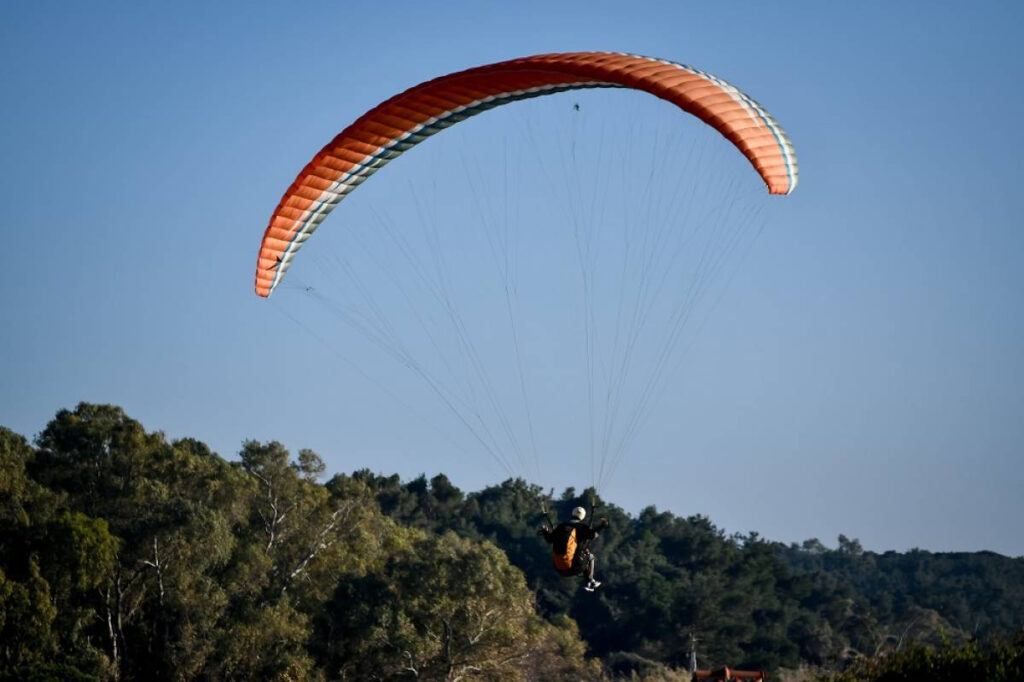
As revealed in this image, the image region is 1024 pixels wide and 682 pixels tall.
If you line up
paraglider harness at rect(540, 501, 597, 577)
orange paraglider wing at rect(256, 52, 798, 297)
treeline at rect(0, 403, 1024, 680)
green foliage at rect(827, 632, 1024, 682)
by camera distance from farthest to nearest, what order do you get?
treeline at rect(0, 403, 1024, 680), green foliage at rect(827, 632, 1024, 682), orange paraglider wing at rect(256, 52, 798, 297), paraglider harness at rect(540, 501, 597, 577)

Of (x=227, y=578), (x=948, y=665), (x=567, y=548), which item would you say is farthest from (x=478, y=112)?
(x=227, y=578)

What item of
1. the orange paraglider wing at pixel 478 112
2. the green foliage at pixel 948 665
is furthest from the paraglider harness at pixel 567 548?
the green foliage at pixel 948 665

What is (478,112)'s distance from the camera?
27109mm

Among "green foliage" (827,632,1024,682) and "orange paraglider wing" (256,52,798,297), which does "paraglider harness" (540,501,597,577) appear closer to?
"orange paraglider wing" (256,52,798,297)

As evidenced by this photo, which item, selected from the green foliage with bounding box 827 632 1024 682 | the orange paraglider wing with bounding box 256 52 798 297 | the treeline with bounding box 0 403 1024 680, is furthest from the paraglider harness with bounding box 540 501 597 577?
the treeline with bounding box 0 403 1024 680

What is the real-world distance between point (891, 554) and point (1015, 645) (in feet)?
397

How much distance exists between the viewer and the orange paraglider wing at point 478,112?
24.6 metres

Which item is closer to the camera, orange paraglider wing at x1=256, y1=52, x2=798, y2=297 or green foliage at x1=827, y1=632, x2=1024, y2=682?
orange paraglider wing at x1=256, y1=52, x2=798, y2=297

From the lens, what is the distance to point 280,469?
172 feet

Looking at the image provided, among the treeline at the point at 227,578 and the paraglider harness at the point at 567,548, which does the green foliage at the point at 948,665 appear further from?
the treeline at the point at 227,578

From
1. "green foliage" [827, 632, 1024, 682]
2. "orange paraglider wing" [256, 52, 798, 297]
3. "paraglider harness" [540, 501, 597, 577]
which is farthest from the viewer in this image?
"green foliage" [827, 632, 1024, 682]

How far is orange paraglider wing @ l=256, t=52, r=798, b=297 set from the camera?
80.6 ft

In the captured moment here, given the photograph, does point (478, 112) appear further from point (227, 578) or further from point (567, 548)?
point (227, 578)

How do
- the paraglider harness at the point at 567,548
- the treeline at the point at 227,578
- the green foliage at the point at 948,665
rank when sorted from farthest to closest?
the treeline at the point at 227,578
the green foliage at the point at 948,665
the paraglider harness at the point at 567,548
